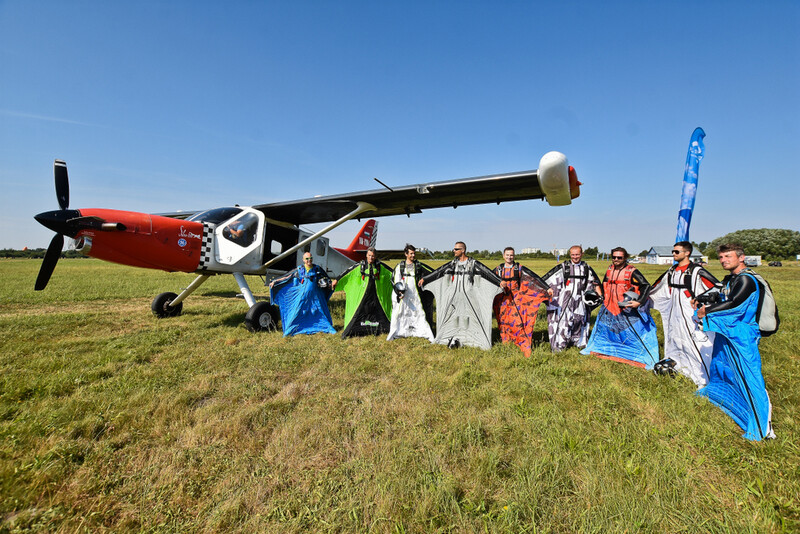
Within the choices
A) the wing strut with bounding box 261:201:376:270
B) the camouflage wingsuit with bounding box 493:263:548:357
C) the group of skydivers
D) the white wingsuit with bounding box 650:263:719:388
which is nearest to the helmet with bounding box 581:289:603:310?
the group of skydivers

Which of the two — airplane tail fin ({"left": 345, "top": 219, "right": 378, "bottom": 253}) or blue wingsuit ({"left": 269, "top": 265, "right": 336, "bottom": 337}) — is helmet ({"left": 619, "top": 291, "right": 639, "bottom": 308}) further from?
airplane tail fin ({"left": 345, "top": 219, "right": 378, "bottom": 253})

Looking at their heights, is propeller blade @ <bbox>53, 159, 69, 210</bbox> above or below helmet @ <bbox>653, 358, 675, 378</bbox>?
above

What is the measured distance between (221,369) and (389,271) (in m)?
3.53

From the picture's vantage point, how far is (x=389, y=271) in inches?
268

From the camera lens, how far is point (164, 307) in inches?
312

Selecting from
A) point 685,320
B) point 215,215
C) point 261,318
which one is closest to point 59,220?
point 215,215

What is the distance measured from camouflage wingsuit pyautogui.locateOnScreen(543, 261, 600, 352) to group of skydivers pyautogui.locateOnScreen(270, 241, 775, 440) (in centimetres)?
2

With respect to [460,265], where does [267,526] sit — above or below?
below

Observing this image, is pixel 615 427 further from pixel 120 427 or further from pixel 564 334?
pixel 120 427

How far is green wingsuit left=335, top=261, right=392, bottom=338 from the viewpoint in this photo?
6.36 m

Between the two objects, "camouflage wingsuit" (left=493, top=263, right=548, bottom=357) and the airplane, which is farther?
the airplane

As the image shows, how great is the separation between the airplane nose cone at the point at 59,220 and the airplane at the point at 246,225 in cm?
1

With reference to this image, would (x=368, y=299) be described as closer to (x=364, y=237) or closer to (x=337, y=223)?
(x=337, y=223)

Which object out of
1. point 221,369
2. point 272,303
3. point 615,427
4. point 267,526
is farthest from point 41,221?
point 615,427
